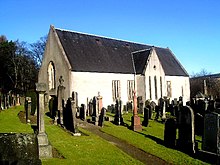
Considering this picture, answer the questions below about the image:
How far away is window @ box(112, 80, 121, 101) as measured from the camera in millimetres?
34094

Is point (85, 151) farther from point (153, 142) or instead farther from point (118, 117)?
point (118, 117)

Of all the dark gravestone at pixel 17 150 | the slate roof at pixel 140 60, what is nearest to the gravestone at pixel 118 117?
the slate roof at pixel 140 60

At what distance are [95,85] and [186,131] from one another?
20.3 m

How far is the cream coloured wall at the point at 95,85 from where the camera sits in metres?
30.2

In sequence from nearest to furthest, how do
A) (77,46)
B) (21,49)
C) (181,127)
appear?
(181,127)
(77,46)
(21,49)

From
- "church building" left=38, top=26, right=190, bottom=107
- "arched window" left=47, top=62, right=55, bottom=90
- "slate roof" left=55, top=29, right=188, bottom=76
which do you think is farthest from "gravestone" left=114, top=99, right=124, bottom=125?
"arched window" left=47, top=62, right=55, bottom=90

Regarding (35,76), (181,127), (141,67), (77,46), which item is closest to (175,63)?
(141,67)

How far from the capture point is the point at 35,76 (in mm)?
55844

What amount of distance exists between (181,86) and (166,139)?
30518mm

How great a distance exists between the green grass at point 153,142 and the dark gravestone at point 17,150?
25.8 ft

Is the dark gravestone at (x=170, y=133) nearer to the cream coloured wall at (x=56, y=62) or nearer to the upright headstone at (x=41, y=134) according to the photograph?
the upright headstone at (x=41, y=134)

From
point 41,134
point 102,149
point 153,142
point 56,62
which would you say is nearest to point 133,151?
point 102,149

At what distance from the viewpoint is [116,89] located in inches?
1352

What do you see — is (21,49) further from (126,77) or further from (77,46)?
(126,77)
